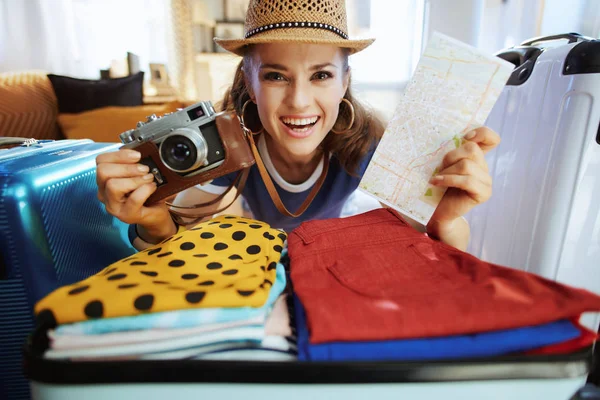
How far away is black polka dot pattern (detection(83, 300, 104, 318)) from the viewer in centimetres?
31

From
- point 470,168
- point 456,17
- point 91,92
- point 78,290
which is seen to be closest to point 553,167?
point 470,168

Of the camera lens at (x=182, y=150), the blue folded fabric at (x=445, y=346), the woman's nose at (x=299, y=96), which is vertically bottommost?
the blue folded fabric at (x=445, y=346)

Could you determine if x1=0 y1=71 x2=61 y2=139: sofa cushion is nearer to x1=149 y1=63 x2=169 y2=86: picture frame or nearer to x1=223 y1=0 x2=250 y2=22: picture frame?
x1=149 y1=63 x2=169 y2=86: picture frame

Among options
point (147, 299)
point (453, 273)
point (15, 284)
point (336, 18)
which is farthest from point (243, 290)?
point (336, 18)

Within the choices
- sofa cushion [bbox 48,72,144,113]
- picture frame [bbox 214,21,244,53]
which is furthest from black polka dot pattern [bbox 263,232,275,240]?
picture frame [bbox 214,21,244,53]

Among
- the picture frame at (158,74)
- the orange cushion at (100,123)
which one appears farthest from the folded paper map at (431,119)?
the picture frame at (158,74)

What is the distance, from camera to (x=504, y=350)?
0.30m

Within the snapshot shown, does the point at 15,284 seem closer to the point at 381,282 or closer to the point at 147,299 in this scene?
the point at 147,299

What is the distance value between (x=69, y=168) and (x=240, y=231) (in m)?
0.30

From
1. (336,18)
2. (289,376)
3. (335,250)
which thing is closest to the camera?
(289,376)

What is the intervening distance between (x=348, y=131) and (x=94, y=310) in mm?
632

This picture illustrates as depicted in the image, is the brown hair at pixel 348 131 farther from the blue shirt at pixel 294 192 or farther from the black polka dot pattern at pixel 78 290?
the black polka dot pattern at pixel 78 290

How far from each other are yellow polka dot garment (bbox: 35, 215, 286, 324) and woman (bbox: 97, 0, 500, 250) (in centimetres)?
14

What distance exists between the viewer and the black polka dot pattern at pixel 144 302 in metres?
0.31
